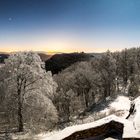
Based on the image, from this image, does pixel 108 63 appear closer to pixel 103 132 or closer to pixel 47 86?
pixel 47 86

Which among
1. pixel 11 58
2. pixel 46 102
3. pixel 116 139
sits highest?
pixel 11 58

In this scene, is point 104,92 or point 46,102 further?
point 104,92

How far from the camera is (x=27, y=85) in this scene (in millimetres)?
37594

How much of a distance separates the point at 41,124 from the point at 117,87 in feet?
149

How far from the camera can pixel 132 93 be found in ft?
227

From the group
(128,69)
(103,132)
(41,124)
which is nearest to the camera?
(103,132)

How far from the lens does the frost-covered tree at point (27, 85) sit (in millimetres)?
36469

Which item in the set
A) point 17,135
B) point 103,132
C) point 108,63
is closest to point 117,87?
point 108,63

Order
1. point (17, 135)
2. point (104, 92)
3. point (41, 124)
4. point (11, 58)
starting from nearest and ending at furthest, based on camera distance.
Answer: point (17, 135), point (11, 58), point (41, 124), point (104, 92)

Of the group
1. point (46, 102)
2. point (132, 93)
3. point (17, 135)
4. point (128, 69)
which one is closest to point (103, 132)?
point (17, 135)

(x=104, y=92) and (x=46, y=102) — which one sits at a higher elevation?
(x=46, y=102)

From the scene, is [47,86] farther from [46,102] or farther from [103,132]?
[103,132]

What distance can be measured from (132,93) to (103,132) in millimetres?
56209

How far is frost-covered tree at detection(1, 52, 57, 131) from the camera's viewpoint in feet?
120
